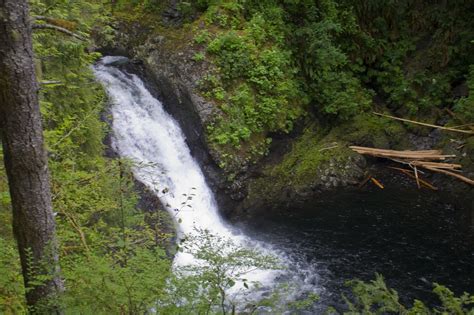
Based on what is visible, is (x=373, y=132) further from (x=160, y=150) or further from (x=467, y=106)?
(x=160, y=150)

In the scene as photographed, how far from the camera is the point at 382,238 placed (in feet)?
31.6

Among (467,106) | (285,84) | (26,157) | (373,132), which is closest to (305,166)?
(285,84)

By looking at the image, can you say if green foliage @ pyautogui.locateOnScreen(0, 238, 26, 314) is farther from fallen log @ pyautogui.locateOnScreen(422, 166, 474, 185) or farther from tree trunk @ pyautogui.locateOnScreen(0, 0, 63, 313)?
fallen log @ pyautogui.locateOnScreen(422, 166, 474, 185)

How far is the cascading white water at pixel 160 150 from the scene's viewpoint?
32.4 feet

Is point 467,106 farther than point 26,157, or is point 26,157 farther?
point 467,106

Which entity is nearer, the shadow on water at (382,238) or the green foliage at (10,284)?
the green foliage at (10,284)

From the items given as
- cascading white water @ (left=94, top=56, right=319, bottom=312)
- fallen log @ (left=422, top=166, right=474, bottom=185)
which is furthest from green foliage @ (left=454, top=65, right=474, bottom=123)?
cascading white water @ (left=94, top=56, right=319, bottom=312)

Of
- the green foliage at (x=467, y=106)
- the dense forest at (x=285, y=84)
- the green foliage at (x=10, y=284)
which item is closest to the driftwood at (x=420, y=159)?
the dense forest at (x=285, y=84)

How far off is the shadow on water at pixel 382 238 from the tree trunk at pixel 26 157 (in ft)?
17.6

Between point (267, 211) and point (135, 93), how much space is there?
4310 millimetres

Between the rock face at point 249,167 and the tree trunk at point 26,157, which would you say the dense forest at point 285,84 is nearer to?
the rock face at point 249,167

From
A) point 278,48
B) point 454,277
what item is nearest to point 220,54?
point 278,48

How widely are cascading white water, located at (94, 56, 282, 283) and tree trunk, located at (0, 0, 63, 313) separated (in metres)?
5.66

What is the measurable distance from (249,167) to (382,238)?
136 inches
